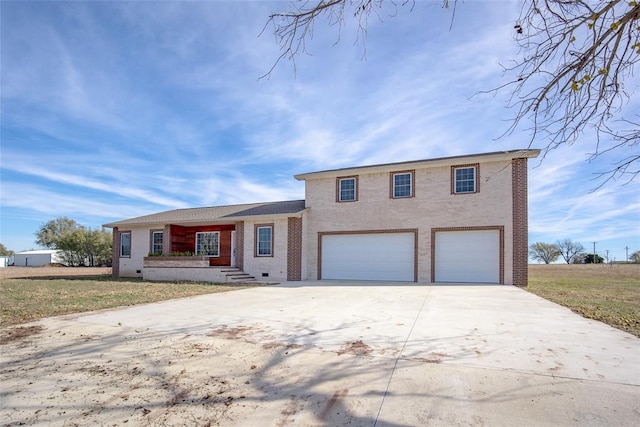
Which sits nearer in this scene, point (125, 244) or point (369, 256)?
point (369, 256)

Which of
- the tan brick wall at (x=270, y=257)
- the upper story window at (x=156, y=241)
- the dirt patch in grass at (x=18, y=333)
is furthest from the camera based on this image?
the upper story window at (x=156, y=241)

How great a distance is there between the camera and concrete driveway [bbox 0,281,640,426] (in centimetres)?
314

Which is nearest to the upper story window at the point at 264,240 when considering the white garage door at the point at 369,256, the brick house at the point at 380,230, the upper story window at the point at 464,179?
the brick house at the point at 380,230

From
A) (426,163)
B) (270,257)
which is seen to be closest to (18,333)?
(270,257)

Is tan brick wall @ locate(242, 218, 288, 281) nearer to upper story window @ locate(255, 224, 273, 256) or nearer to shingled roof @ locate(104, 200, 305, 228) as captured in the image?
upper story window @ locate(255, 224, 273, 256)

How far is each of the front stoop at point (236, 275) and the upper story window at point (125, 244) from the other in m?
8.26

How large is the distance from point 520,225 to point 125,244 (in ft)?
72.8

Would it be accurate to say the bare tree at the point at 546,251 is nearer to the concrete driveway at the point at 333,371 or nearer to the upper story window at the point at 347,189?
the upper story window at the point at 347,189

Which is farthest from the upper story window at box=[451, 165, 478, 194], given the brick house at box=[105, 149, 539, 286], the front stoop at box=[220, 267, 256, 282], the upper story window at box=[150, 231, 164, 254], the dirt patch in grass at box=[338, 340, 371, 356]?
the upper story window at box=[150, 231, 164, 254]

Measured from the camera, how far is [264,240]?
62.4 ft

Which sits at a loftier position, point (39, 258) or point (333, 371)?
point (333, 371)

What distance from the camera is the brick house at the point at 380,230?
A: 15398 millimetres

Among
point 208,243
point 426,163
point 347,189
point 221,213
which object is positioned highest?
point 426,163

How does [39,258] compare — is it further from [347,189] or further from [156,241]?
[347,189]
